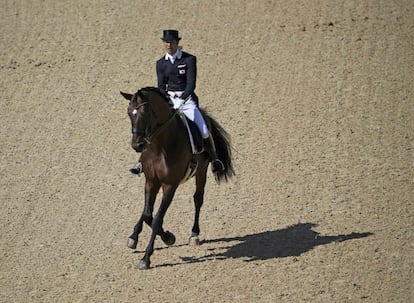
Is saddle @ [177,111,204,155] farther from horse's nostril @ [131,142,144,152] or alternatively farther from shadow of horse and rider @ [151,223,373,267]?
shadow of horse and rider @ [151,223,373,267]

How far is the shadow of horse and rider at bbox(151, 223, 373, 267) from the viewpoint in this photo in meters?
12.3

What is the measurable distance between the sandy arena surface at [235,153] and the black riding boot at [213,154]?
0.99m

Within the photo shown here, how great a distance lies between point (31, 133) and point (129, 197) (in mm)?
3811

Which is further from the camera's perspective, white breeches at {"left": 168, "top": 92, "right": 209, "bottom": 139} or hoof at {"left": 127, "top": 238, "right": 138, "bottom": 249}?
white breeches at {"left": 168, "top": 92, "right": 209, "bottom": 139}

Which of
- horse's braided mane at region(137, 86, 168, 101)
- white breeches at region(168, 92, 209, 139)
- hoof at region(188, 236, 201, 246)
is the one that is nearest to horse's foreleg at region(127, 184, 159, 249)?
hoof at region(188, 236, 201, 246)

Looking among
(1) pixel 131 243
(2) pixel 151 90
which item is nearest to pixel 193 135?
(2) pixel 151 90

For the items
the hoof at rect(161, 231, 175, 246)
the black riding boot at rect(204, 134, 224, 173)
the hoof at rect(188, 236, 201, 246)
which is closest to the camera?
the hoof at rect(161, 231, 175, 246)

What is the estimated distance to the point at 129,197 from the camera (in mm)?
14656

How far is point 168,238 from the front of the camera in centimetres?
1241

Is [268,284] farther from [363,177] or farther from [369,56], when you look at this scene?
[369,56]

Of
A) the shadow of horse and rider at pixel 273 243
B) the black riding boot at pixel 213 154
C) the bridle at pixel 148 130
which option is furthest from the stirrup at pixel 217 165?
the bridle at pixel 148 130

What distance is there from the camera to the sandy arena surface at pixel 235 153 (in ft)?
37.9

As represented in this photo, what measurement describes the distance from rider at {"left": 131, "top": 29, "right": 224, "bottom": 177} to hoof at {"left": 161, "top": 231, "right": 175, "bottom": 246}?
158 centimetres

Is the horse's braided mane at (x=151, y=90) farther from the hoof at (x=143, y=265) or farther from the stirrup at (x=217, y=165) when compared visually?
the hoof at (x=143, y=265)
